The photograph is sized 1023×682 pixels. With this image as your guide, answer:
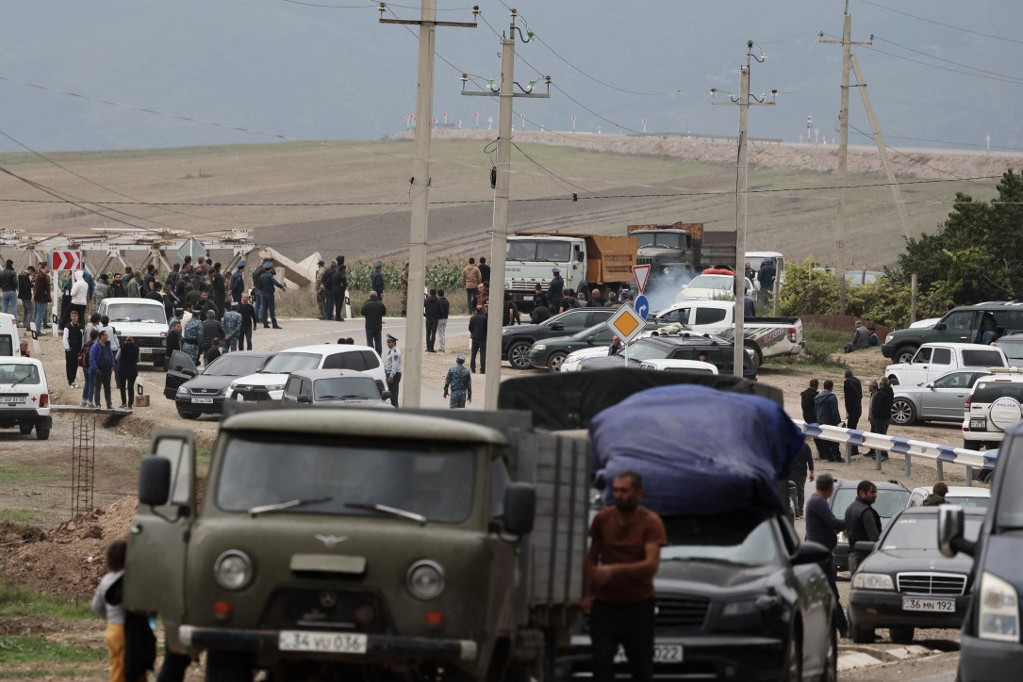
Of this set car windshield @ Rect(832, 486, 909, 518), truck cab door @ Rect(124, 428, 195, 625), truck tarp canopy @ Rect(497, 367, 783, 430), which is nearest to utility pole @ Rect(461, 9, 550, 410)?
car windshield @ Rect(832, 486, 909, 518)

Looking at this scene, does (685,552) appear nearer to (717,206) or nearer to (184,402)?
(184,402)

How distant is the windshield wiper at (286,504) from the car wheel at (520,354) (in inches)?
1320

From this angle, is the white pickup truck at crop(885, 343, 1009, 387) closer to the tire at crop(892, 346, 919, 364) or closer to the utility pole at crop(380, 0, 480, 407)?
the tire at crop(892, 346, 919, 364)

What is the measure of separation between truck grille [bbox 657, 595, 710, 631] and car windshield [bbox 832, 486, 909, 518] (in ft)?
38.0

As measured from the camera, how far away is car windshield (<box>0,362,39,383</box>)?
32.1 metres

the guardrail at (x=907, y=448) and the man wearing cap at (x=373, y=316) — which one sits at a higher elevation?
the man wearing cap at (x=373, y=316)

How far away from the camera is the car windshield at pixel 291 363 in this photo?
107 ft

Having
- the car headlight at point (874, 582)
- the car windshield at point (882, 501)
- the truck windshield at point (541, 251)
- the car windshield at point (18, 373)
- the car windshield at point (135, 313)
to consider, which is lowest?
the car headlight at point (874, 582)

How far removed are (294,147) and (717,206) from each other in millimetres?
66428

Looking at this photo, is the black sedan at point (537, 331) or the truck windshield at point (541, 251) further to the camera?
the truck windshield at point (541, 251)

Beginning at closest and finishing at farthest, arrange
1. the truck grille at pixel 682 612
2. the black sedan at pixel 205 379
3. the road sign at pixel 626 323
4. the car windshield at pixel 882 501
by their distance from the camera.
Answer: the truck grille at pixel 682 612 < the car windshield at pixel 882 501 < the road sign at pixel 626 323 < the black sedan at pixel 205 379

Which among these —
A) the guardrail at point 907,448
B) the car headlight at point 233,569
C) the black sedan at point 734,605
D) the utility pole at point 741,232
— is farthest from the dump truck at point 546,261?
the car headlight at point 233,569

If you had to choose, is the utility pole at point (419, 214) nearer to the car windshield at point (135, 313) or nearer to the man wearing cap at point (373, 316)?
the man wearing cap at point (373, 316)

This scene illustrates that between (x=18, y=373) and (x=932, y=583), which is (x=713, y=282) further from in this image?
(x=932, y=583)
